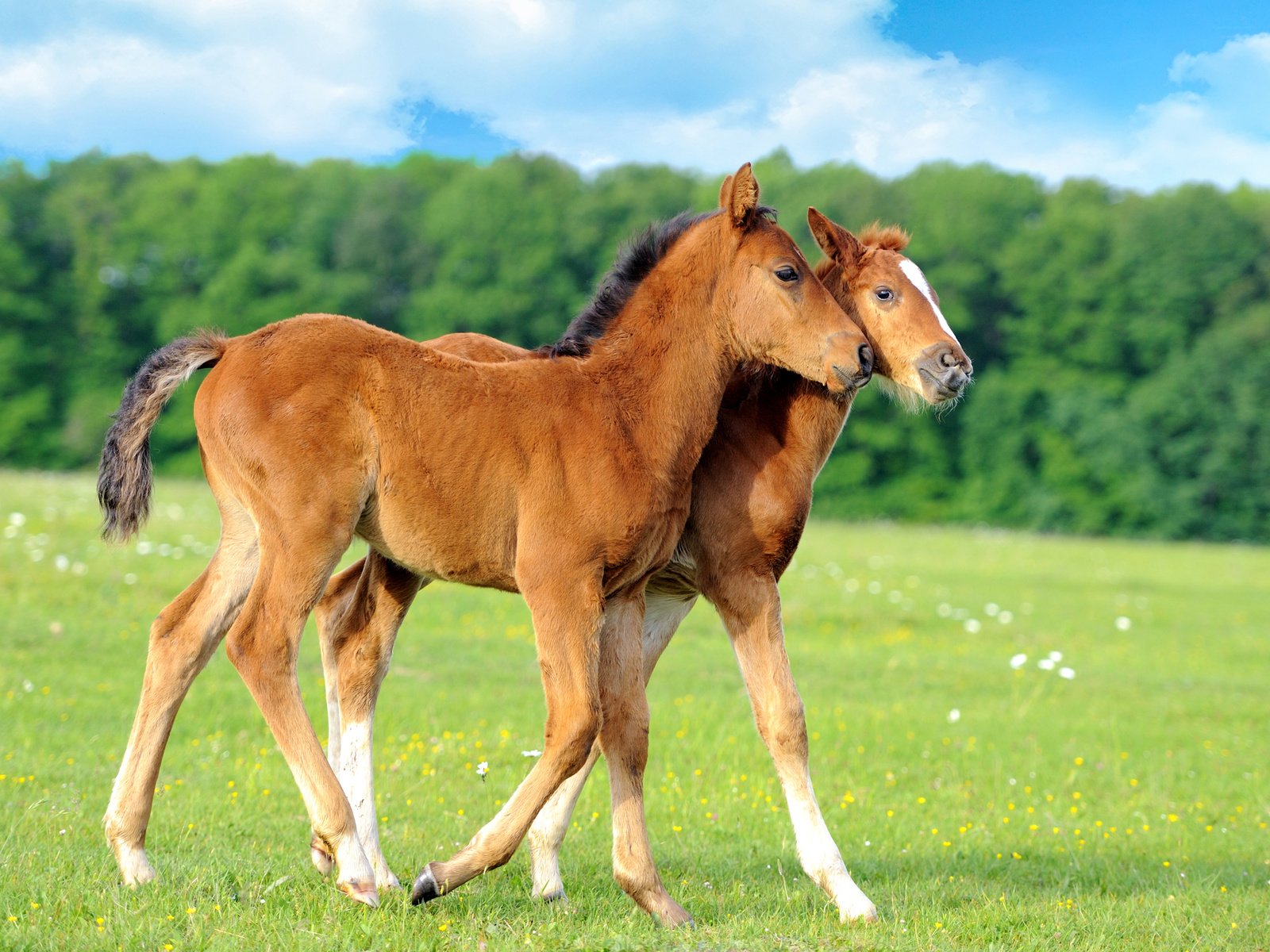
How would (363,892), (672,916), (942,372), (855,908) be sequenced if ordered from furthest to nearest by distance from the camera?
(942,372) < (855,908) < (672,916) < (363,892)

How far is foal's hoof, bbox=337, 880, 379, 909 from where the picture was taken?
14.6 ft

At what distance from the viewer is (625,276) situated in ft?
17.8

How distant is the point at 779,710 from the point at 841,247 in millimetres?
2108

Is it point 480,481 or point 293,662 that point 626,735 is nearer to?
point 480,481

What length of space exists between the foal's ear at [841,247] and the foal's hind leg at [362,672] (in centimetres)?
235

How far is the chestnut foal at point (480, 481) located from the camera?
4547 millimetres

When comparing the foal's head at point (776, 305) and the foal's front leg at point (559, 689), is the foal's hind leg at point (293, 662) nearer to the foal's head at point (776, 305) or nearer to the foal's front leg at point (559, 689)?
the foal's front leg at point (559, 689)

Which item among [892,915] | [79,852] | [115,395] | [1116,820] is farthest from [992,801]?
[115,395]

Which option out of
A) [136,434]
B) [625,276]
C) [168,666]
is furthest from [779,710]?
[136,434]

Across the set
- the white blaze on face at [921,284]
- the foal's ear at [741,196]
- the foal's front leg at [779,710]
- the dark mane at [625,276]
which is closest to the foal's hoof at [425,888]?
the foal's front leg at [779,710]

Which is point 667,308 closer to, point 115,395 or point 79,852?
point 79,852

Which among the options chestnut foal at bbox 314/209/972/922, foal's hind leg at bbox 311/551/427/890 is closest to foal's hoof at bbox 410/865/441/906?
chestnut foal at bbox 314/209/972/922

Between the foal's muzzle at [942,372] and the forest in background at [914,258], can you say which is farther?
the forest in background at [914,258]

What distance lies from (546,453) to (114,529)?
172cm
